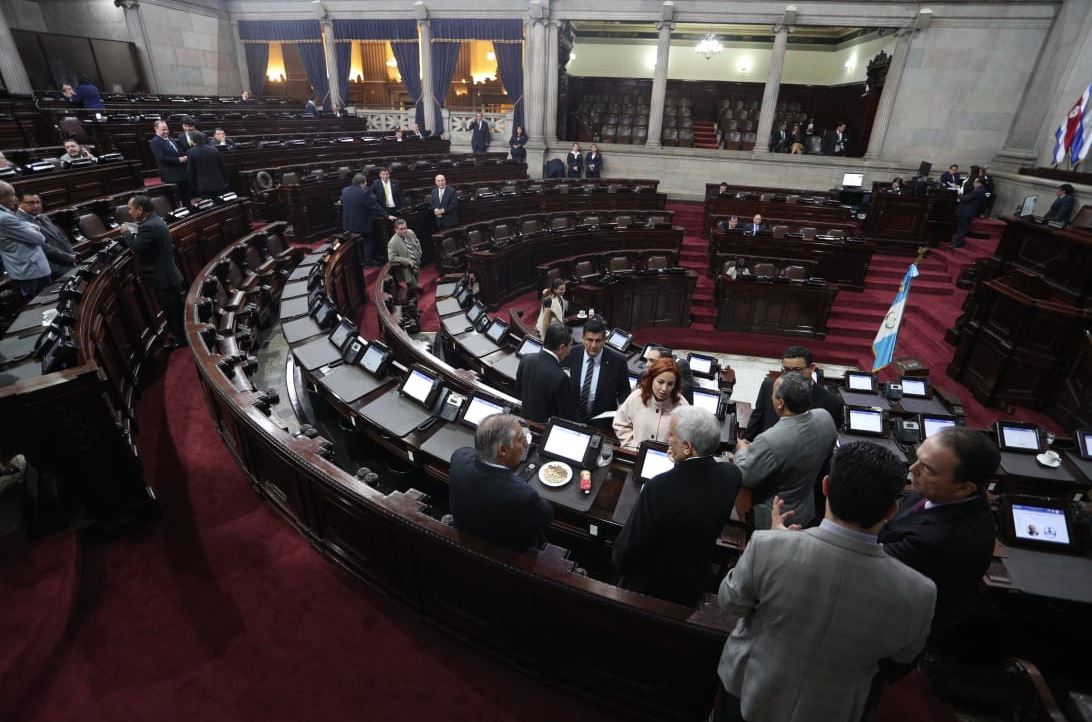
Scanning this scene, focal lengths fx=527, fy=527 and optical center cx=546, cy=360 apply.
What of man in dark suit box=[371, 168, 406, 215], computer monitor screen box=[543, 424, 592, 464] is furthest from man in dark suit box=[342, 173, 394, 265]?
computer monitor screen box=[543, 424, 592, 464]

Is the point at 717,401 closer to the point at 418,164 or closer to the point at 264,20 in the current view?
the point at 418,164

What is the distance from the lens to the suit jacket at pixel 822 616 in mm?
1269

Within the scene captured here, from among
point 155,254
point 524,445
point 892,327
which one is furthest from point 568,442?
point 892,327

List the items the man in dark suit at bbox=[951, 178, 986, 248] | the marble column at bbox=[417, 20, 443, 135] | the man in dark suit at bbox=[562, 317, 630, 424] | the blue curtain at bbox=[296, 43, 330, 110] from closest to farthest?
the man in dark suit at bbox=[562, 317, 630, 424] < the man in dark suit at bbox=[951, 178, 986, 248] < the marble column at bbox=[417, 20, 443, 135] < the blue curtain at bbox=[296, 43, 330, 110]

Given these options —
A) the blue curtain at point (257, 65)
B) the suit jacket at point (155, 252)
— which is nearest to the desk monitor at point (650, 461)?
the suit jacket at point (155, 252)

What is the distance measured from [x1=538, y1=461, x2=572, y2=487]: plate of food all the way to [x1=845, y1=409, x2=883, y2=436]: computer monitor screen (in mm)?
2592

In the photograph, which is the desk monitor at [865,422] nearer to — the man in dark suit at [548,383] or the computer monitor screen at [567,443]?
the man in dark suit at [548,383]

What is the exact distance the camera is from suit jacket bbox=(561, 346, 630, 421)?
12.7 feet

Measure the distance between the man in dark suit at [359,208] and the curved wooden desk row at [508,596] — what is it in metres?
5.29

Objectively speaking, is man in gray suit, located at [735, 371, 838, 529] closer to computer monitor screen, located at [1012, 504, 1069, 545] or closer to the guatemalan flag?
computer monitor screen, located at [1012, 504, 1069, 545]

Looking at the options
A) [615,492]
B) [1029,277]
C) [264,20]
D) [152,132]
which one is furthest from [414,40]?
[615,492]

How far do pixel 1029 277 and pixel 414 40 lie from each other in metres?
14.7

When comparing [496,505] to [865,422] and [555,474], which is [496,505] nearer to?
[555,474]

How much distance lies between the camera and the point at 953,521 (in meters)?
1.77
